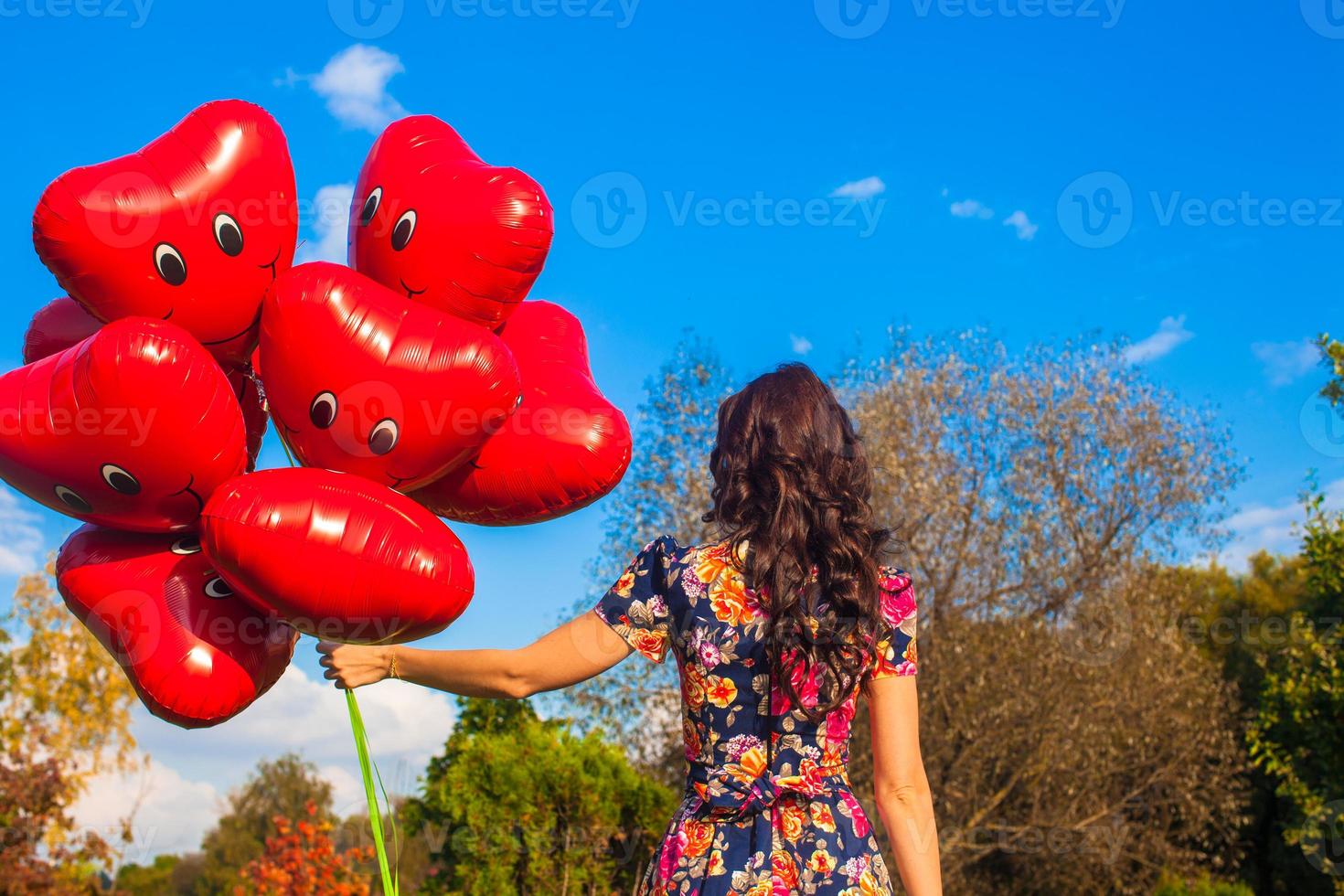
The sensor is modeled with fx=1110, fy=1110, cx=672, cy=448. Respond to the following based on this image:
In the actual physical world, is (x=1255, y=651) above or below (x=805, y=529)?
above

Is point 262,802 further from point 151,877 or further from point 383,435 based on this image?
point 383,435

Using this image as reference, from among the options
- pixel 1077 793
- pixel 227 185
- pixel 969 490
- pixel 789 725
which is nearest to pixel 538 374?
pixel 227 185

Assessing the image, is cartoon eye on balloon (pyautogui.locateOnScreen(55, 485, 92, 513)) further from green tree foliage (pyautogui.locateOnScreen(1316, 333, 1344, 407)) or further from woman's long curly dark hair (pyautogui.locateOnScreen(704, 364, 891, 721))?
green tree foliage (pyautogui.locateOnScreen(1316, 333, 1344, 407))

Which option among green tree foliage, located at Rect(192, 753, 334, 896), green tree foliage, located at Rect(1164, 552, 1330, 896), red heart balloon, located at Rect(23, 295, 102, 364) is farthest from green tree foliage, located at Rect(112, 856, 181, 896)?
red heart balloon, located at Rect(23, 295, 102, 364)

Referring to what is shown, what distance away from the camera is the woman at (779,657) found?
185cm

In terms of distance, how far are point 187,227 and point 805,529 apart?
1.57m

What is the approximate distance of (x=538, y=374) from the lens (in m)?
2.84

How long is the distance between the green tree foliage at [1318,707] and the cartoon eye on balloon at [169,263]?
9384 millimetres

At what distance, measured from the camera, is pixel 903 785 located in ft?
6.26

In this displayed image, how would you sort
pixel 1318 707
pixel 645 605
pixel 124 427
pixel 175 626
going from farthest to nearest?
1. pixel 1318 707
2. pixel 175 626
3. pixel 124 427
4. pixel 645 605

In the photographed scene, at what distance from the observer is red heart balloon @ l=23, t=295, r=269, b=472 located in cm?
275

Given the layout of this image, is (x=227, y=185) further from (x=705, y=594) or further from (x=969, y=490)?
(x=969, y=490)

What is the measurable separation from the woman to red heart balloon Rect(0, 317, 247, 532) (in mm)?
896

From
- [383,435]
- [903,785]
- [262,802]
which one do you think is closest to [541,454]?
[383,435]
